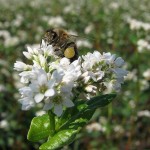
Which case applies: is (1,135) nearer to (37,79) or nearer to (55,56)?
(55,56)

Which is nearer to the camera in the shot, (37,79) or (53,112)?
(37,79)

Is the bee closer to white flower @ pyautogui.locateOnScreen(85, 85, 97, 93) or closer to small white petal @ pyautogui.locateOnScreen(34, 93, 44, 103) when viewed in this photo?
white flower @ pyautogui.locateOnScreen(85, 85, 97, 93)

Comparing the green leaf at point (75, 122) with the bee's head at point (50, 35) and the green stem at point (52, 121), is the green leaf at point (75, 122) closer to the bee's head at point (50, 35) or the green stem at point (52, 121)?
the green stem at point (52, 121)

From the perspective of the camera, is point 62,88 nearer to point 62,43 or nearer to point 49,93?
point 49,93

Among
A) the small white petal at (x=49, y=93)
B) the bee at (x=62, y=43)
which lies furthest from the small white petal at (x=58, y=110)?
the bee at (x=62, y=43)

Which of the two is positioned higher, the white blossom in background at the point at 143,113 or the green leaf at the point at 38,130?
the white blossom in background at the point at 143,113

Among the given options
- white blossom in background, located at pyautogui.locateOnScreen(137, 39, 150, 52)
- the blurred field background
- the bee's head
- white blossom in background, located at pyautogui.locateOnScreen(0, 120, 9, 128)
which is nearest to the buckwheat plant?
the bee's head

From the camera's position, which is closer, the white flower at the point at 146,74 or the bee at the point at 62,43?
the bee at the point at 62,43

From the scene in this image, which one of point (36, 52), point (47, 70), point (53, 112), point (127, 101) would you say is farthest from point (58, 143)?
point (127, 101)
